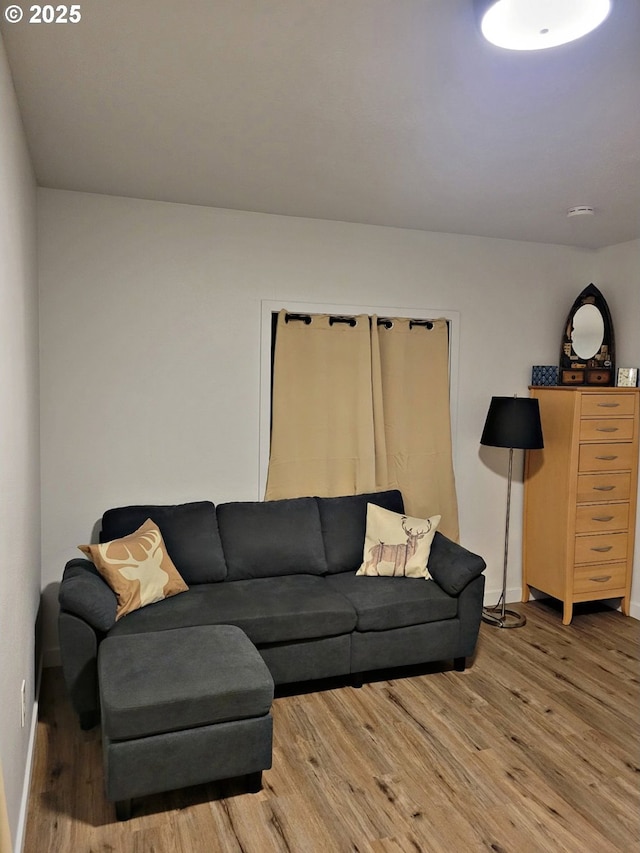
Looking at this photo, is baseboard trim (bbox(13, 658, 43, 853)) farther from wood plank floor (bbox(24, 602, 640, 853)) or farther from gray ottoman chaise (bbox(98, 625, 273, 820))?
gray ottoman chaise (bbox(98, 625, 273, 820))

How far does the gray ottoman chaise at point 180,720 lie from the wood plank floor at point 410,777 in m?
0.17

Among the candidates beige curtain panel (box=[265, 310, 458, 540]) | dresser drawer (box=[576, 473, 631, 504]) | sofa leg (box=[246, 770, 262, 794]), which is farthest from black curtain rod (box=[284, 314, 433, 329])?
sofa leg (box=[246, 770, 262, 794])

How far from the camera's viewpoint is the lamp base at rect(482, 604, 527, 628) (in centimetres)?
429

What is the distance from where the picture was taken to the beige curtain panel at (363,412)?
4.06 meters

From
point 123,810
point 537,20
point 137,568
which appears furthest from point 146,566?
point 537,20

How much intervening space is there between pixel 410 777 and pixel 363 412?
7.11 feet

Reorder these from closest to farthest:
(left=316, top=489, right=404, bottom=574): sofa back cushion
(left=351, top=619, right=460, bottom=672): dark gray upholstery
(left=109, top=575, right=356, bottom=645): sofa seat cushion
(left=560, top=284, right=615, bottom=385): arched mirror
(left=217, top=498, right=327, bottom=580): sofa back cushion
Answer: (left=109, top=575, right=356, bottom=645): sofa seat cushion, (left=351, top=619, right=460, bottom=672): dark gray upholstery, (left=217, top=498, right=327, bottom=580): sofa back cushion, (left=316, top=489, right=404, bottom=574): sofa back cushion, (left=560, top=284, right=615, bottom=385): arched mirror

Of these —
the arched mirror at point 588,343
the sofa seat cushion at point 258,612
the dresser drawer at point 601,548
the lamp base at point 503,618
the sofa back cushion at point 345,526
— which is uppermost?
the arched mirror at point 588,343

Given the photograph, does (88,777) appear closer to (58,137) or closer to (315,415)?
(315,415)

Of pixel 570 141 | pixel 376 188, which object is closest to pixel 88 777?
pixel 376 188

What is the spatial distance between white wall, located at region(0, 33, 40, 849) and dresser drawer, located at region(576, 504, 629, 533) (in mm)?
3370

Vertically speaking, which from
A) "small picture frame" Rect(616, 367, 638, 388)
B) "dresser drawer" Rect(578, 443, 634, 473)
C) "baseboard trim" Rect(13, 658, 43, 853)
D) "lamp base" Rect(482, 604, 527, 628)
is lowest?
"baseboard trim" Rect(13, 658, 43, 853)

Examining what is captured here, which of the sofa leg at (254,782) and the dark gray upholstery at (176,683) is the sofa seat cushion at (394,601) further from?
the sofa leg at (254,782)

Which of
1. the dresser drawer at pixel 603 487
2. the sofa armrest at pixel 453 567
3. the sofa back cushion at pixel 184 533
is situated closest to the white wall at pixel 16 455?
the sofa back cushion at pixel 184 533
